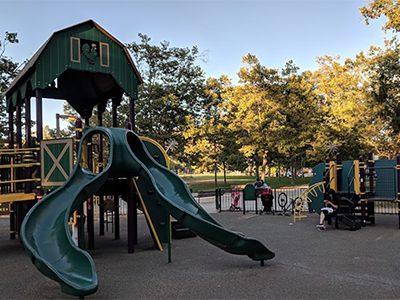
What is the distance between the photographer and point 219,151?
32688mm

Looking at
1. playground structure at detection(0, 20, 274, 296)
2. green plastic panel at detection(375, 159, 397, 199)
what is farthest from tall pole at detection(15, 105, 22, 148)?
green plastic panel at detection(375, 159, 397, 199)

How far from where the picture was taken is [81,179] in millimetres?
8586

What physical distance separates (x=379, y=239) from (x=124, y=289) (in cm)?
709

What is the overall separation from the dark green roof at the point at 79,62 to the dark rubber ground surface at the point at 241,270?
4.27 m

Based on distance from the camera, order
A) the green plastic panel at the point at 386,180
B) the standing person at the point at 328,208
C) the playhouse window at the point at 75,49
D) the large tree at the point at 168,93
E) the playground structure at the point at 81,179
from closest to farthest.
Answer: the playground structure at the point at 81,179
the playhouse window at the point at 75,49
the standing person at the point at 328,208
the green plastic panel at the point at 386,180
the large tree at the point at 168,93

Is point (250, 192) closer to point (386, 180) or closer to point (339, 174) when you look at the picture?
point (339, 174)

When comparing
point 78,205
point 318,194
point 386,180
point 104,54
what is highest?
point 104,54

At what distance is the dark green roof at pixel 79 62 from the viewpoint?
10.2 metres

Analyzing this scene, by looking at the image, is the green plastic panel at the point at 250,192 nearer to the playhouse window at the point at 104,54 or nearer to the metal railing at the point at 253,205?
the metal railing at the point at 253,205

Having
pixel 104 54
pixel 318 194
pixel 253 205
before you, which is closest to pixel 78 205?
pixel 104 54

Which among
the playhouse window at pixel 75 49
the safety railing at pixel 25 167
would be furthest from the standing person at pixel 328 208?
the playhouse window at pixel 75 49

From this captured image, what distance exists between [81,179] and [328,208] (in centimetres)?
757

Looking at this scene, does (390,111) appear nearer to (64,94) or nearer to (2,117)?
(64,94)

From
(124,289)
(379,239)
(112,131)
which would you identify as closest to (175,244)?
(112,131)
